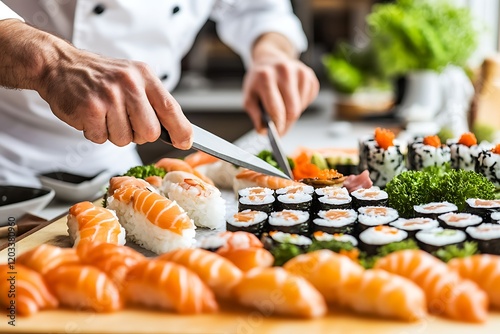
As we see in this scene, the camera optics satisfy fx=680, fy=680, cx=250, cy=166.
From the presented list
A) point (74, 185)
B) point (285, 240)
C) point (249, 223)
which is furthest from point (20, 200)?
point (285, 240)

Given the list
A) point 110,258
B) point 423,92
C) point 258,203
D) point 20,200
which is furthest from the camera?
point 423,92

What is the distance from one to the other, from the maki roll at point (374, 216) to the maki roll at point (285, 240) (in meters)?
0.14

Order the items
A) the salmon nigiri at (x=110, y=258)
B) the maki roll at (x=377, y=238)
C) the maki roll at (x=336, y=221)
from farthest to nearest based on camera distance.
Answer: the maki roll at (x=336, y=221) → the maki roll at (x=377, y=238) → the salmon nigiri at (x=110, y=258)

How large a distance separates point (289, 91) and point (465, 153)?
62 cm

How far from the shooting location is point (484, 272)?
106 cm

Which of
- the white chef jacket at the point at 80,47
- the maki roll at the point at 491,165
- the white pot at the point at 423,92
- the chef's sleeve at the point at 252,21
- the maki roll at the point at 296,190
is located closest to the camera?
the maki roll at the point at 296,190

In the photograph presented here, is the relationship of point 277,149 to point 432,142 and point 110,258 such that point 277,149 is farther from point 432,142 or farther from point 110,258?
point 110,258

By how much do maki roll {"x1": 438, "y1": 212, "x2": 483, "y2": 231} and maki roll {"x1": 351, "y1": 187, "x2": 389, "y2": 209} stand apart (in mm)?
181

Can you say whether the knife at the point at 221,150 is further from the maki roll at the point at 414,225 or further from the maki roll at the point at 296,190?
the maki roll at the point at 414,225

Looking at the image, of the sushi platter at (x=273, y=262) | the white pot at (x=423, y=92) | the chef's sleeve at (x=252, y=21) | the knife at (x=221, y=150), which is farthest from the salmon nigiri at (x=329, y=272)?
the white pot at (x=423, y=92)

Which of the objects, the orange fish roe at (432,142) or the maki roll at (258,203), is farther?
the orange fish roe at (432,142)

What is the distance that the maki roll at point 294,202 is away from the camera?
149cm

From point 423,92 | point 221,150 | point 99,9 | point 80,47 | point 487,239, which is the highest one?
point 99,9

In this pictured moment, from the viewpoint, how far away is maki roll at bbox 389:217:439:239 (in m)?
1.28
